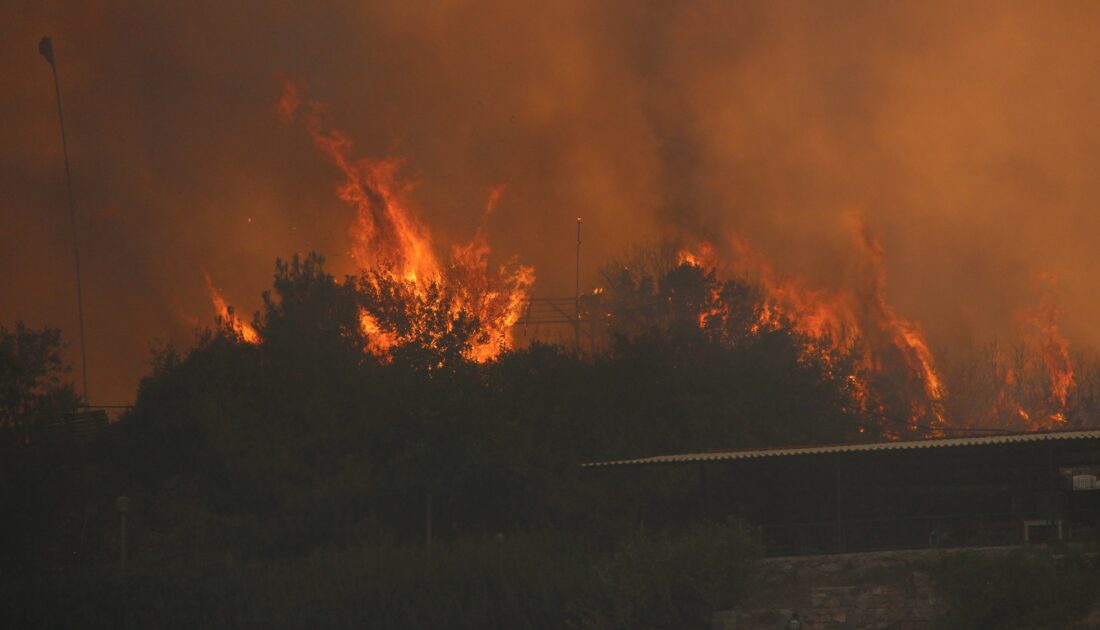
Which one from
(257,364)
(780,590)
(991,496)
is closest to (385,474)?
(257,364)

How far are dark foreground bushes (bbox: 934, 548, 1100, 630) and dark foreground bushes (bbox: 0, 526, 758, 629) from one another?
530 centimetres

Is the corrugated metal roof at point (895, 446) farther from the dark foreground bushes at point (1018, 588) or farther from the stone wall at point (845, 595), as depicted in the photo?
the dark foreground bushes at point (1018, 588)

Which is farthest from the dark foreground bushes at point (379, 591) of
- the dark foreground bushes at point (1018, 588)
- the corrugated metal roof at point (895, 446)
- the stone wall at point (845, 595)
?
the dark foreground bushes at point (1018, 588)

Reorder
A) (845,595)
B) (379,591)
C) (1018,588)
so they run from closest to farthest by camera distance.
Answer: (1018,588) < (845,595) < (379,591)

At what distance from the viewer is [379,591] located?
37.5 m

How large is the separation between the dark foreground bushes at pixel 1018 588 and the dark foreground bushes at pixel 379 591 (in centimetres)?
530

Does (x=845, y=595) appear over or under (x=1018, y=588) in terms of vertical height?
under

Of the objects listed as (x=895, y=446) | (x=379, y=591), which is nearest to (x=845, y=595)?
(x=895, y=446)

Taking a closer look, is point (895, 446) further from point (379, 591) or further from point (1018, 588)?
point (379, 591)

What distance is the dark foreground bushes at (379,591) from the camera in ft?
113

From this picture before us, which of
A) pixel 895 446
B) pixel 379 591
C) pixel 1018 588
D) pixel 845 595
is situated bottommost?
pixel 379 591

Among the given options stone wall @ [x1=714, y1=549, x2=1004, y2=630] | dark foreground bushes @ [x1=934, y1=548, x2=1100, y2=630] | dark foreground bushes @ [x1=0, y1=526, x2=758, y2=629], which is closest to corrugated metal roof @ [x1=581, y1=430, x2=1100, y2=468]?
dark foreground bushes @ [x1=0, y1=526, x2=758, y2=629]

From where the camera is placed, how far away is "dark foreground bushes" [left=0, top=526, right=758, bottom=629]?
34.5m

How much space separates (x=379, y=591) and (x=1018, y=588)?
1686 cm
